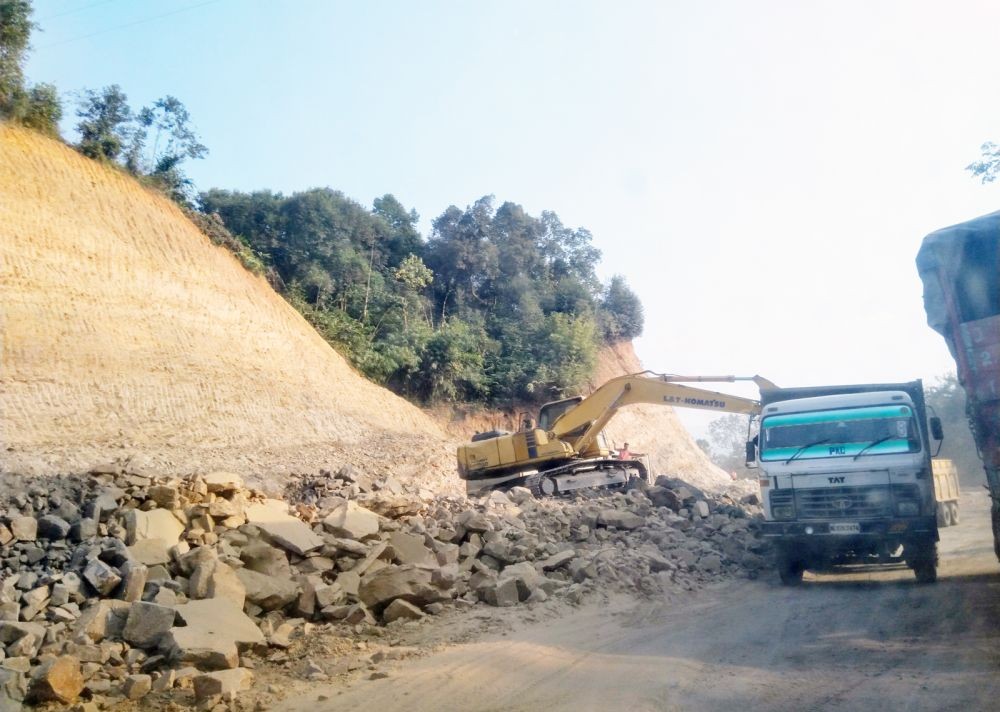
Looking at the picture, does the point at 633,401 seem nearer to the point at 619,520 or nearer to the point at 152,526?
the point at 619,520

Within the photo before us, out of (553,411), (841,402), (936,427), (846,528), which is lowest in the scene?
(846,528)

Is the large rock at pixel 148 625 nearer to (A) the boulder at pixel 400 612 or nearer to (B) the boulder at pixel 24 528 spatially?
(A) the boulder at pixel 400 612

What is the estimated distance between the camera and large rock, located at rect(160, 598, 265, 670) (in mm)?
6906

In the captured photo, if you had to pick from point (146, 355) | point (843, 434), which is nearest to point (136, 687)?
point (843, 434)

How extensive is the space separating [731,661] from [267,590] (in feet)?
16.1

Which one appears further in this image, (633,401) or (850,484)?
(633,401)

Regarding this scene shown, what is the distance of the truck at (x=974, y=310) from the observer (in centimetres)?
807

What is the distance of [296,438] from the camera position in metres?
20.2

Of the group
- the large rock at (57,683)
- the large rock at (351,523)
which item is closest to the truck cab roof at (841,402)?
the large rock at (351,523)

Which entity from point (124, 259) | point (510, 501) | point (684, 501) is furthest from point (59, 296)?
point (684, 501)

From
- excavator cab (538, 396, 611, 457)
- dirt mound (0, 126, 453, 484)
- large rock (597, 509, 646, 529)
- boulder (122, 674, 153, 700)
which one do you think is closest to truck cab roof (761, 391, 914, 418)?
large rock (597, 509, 646, 529)

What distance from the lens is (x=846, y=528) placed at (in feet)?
33.8

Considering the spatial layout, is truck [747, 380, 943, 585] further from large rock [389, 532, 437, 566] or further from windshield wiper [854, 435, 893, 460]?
large rock [389, 532, 437, 566]

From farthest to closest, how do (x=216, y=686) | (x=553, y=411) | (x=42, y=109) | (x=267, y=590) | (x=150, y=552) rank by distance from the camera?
(x=42, y=109)
(x=553, y=411)
(x=150, y=552)
(x=267, y=590)
(x=216, y=686)
